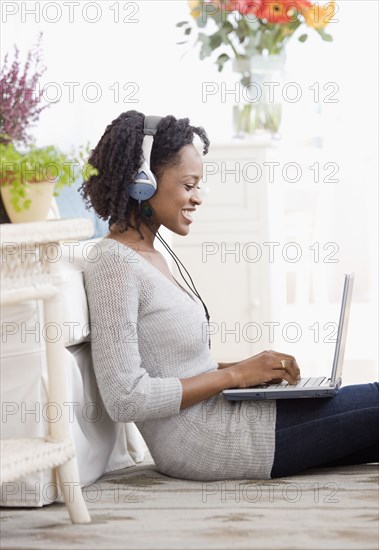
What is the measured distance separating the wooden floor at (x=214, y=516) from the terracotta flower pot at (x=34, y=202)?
0.50 m

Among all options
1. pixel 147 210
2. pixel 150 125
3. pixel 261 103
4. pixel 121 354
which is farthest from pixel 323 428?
pixel 261 103

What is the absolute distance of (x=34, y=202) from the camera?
5.27 feet

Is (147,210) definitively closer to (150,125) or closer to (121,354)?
(150,125)

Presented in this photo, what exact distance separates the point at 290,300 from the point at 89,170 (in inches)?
113

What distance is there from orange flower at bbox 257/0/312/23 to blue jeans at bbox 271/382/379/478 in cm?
159

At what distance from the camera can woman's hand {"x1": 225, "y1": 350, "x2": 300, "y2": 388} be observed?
1.85 metres

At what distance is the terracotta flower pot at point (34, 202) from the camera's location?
Answer: 1.60 m

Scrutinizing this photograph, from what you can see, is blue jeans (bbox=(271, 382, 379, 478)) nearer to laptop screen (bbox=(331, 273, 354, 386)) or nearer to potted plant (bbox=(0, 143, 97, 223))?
laptop screen (bbox=(331, 273, 354, 386))

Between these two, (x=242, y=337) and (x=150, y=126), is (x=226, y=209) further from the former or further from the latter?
(x=150, y=126)

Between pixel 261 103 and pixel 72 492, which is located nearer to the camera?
pixel 72 492

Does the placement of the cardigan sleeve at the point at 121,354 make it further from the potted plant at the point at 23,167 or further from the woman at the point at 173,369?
the potted plant at the point at 23,167

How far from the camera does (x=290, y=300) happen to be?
4543 millimetres

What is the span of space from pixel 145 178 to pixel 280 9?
1471 mm

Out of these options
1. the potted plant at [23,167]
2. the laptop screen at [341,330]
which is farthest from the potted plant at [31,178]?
the laptop screen at [341,330]
